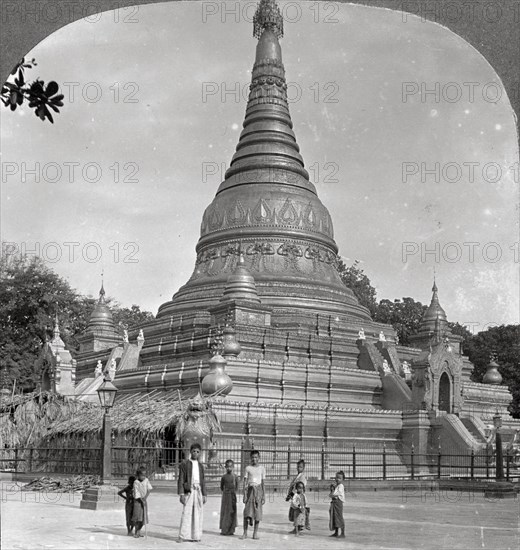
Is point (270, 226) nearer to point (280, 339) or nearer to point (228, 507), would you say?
point (280, 339)

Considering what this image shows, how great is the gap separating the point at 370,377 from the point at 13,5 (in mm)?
26681

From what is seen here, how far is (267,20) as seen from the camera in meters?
40.2

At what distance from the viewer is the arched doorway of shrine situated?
2953 cm

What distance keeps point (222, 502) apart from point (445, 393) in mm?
19581

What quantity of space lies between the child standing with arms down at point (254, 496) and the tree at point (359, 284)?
42.4 meters

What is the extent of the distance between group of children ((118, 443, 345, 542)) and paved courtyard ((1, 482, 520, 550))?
8.2 inches

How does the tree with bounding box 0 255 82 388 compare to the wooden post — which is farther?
the tree with bounding box 0 255 82 388

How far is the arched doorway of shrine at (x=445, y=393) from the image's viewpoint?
1163 inches

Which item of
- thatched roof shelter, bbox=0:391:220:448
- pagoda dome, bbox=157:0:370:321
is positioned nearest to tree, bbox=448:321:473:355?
pagoda dome, bbox=157:0:370:321

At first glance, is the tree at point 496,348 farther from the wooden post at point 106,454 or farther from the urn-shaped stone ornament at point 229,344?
the wooden post at point 106,454

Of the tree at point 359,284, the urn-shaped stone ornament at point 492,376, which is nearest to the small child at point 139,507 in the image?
the urn-shaped stone ornament at point 492,376

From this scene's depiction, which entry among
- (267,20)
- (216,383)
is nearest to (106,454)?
(216,383)

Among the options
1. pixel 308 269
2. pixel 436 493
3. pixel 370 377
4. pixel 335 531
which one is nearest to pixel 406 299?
pixel 308 269

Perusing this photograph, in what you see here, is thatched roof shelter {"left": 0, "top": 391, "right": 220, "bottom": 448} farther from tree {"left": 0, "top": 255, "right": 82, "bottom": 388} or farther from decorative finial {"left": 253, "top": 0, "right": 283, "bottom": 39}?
decorative finial {"left": 253, "top": 0, "right": 283, "bottom": 39}
